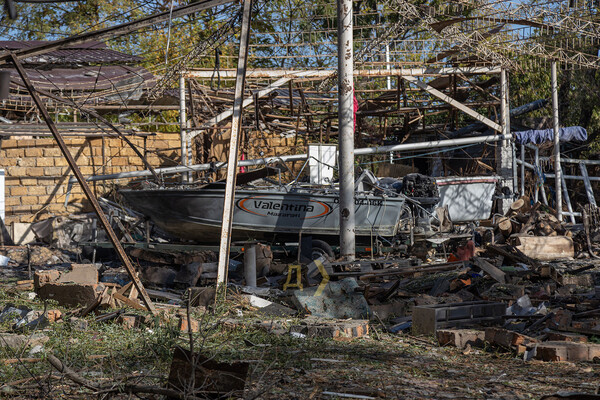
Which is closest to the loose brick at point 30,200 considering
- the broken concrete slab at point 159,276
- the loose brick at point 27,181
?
the loose brick at point 27,181

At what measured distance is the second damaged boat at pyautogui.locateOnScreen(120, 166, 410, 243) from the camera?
12.3m

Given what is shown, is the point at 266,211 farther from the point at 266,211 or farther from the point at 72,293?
the point at 72,293

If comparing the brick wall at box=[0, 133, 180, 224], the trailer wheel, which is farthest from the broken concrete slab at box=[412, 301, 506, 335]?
the brick wall at box=[0, 133, 180, 224]

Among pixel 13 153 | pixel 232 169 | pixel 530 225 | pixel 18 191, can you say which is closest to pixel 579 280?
pixel 530 225

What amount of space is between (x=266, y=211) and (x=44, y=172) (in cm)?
801

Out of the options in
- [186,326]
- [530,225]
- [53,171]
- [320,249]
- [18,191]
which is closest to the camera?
[186,326]

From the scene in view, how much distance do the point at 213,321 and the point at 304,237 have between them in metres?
5.70

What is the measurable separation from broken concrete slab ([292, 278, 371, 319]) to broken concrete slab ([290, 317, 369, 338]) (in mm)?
742

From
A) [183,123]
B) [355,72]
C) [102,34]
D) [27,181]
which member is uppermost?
[355,72]

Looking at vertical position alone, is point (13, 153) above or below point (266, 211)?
above

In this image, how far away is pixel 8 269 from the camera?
12.4 meters

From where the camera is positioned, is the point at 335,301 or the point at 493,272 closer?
the point at 335,301

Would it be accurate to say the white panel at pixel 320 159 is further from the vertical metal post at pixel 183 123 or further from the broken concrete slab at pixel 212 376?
the broken concrete slab at pixel 212 376

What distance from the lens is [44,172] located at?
17.5 m
